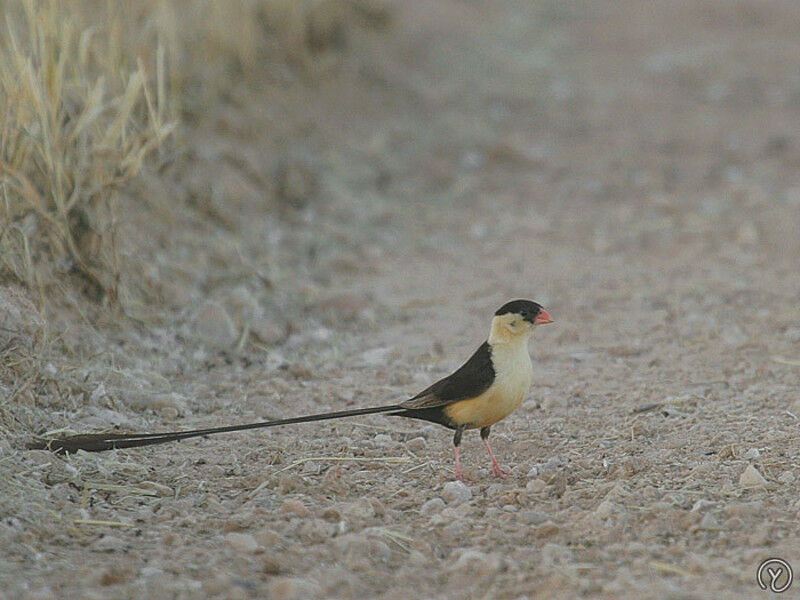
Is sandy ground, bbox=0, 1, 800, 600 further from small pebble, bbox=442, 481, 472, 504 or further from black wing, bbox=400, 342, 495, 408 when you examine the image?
black wing, bbox=400, 342, 495, 408

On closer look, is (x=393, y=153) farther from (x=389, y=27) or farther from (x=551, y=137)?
(x=389, y=27)

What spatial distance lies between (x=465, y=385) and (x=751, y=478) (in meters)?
0.89

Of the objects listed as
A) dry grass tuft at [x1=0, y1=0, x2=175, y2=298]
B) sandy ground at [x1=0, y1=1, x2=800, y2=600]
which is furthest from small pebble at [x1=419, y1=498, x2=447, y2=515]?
dry grass tuft at [x1=0, y1=0, x2=175, y2=298]

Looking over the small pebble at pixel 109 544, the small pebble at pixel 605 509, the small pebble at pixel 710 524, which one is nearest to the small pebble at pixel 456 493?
the small pebble at pixel 605 509

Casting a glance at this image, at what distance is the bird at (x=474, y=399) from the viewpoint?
11.1ft

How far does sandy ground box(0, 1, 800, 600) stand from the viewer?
2.89 meters

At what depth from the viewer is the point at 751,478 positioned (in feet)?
10.6

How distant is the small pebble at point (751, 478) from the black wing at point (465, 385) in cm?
80

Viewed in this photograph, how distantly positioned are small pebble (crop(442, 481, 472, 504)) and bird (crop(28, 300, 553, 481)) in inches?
4.3

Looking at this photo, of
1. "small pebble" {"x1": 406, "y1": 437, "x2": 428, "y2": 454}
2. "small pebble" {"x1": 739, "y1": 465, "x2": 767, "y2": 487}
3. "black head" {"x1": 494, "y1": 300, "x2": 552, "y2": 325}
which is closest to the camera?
"small pebble" {"x1": 739, "y1": 465, "x2": 767, "y2": 487}

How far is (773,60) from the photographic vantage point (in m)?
10.0

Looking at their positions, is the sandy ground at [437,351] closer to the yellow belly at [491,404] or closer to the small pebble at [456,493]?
the small pebble at [456,493]

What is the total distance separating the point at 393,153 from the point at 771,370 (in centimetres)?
399

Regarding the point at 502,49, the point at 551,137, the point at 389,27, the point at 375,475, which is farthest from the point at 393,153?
the point at 375,475
